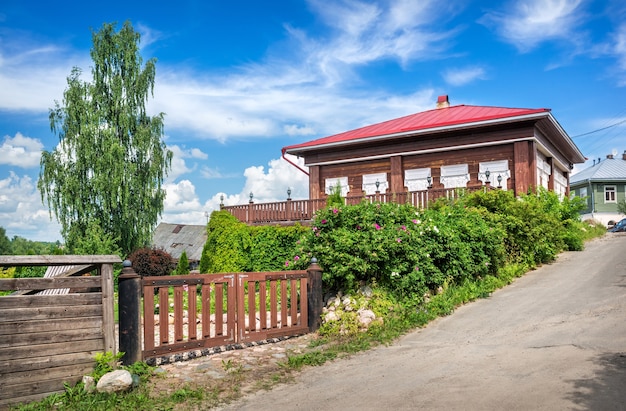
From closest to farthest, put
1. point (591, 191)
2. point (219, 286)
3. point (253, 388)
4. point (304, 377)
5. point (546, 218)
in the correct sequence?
point (253, 388) < point (304, 377) < point (219, 286) < point (546, 218) < point (591, 191)

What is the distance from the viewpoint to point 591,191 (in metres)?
48.9

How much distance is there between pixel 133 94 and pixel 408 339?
26215 millimetres

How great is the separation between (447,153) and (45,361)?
752 inches

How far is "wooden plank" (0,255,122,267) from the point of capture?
A: 6246mm

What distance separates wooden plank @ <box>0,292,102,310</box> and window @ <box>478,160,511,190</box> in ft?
57.3

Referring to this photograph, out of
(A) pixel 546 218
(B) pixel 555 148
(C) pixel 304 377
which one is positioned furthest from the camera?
(B) pixel 555 148

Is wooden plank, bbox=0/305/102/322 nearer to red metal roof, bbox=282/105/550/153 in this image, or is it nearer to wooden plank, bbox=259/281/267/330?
wooden plank, bbox=259/281/267/330

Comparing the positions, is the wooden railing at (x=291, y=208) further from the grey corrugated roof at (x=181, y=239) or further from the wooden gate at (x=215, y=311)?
the grey corrugated roof at (x=181, y=239)

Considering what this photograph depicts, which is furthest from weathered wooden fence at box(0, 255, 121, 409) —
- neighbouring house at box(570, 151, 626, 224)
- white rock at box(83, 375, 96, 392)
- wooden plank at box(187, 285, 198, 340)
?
neighbouring house at box(570, 151, 626, 224)

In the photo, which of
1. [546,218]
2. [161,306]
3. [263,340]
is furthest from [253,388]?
[546,218]

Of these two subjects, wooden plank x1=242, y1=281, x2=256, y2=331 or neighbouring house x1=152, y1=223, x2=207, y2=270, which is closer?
wooden plank x1=242, y1=281, x2=256, y2=331

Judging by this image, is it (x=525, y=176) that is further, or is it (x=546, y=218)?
(x=525, y=176)

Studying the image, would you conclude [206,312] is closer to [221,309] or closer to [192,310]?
[192,310]

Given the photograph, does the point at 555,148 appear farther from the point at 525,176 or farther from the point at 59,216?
the point at 59,216
